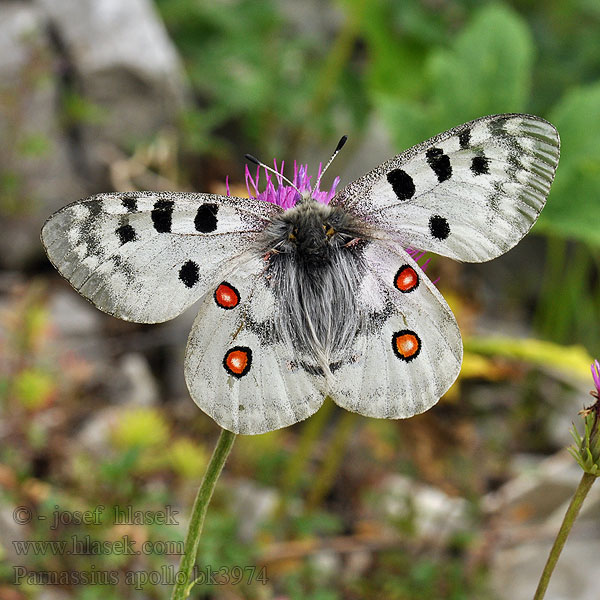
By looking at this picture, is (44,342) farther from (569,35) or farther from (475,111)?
(569,35)

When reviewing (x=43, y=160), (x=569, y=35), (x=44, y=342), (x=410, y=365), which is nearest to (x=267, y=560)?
(x=44, y=342)

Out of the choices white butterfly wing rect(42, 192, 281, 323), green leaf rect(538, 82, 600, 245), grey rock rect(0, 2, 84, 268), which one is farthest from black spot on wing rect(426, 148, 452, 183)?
grey rock rect(0, 2, 84, 268)

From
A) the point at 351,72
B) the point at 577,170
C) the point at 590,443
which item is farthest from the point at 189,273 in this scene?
the point at 351,72

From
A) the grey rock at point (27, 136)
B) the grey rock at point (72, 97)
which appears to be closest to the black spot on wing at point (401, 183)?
the grey rock at point (27, 136)

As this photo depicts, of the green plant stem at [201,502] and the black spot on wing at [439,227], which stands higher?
the black spot on wing at [439,227]

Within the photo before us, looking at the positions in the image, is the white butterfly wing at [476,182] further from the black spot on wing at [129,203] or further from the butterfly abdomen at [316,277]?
the black spot on wing at [129,203]

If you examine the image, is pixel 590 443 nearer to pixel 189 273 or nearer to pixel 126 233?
pixel 189 273
